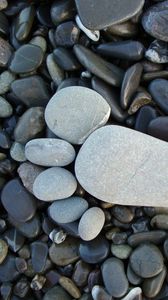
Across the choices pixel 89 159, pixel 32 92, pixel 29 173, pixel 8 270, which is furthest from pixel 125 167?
pixel 8 270

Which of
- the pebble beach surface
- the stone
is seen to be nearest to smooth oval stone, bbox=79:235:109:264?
the pebble beach surface

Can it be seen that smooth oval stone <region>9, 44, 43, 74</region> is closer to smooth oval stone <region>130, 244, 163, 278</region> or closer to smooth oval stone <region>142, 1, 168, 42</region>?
smooth oval stone <region>142, 1, 168, 42</region>

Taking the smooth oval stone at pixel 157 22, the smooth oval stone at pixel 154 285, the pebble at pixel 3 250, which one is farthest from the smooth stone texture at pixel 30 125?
the smooth oval stone at pixel 154 285

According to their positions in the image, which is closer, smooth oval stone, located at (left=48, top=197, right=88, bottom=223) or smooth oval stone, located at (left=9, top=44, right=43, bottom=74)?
smooth oval stone, located at (left=48, top=197, right=88, bottom=223)

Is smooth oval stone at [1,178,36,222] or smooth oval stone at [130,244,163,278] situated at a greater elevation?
smooth oval stone at [1,178,36,222]

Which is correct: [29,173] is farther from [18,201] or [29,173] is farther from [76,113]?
[76,113]

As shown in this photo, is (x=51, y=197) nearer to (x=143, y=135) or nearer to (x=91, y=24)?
(x=143, y=135)

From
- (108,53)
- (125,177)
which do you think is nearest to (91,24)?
(108,53)
